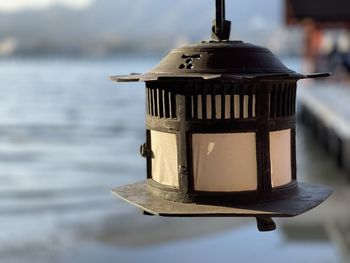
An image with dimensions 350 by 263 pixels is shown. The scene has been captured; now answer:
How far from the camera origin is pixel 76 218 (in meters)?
14.6

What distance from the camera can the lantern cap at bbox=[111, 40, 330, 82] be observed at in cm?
234

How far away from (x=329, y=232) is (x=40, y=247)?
5.35 meters

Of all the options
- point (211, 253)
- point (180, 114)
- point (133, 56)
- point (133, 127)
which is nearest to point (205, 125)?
point (180, 114)

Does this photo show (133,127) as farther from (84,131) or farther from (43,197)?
(43,197)

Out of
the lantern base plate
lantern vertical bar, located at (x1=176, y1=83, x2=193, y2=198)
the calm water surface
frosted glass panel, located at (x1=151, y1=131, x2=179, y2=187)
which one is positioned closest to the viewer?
the lantern base plate

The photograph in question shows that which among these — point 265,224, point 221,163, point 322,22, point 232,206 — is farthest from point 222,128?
point 322,22

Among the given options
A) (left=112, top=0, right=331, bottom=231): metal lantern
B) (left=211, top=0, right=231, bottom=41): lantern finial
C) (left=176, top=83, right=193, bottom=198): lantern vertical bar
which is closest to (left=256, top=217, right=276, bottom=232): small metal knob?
(left=112, top=0, right=331, bottom=231): metal lantern

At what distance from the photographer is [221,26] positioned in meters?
2.51

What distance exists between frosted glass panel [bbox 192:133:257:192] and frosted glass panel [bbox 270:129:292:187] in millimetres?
106

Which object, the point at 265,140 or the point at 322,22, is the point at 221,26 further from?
the point at 322,22

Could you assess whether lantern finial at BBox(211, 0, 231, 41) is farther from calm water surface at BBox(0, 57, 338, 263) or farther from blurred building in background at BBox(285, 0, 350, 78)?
blurred building in background at BBox(285, 0, 350, 78)

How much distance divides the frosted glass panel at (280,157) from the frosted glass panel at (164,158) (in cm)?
36

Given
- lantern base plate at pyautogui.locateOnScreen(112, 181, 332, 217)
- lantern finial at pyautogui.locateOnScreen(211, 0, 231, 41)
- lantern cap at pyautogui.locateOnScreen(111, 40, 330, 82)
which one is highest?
lantern finial at pyautogui.locateOnScreen(211, 0, 231, 41)

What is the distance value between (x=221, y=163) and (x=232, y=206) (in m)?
0.17
